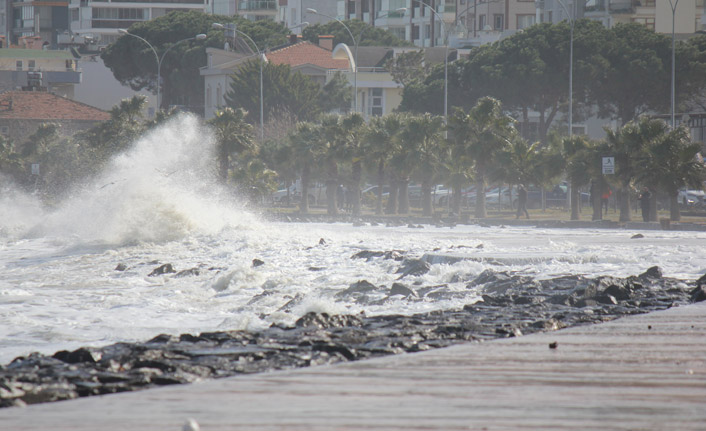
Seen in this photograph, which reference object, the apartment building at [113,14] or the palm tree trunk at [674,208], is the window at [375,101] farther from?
the apartment building at [113,14]

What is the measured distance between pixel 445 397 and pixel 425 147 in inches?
1399

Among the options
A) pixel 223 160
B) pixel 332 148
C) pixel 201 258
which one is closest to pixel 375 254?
pixel 201 258

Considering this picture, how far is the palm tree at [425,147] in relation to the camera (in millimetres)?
41250

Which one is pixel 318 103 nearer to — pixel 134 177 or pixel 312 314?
pixel 134 177

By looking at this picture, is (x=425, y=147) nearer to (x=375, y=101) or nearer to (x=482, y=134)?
(x=482, y=134)

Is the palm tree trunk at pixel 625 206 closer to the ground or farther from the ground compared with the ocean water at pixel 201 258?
farther from the ground

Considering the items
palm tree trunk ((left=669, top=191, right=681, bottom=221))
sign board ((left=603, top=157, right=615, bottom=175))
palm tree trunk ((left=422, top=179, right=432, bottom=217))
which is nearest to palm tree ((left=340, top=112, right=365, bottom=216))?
palm tree trunk ((left=422, top=179, right=432, bottom=217))

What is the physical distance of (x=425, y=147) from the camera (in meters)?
41.9

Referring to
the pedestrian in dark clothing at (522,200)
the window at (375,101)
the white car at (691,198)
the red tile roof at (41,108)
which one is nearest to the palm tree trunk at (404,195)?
the pedestrian in dark clothing at (522,200)

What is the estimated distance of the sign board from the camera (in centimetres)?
3453

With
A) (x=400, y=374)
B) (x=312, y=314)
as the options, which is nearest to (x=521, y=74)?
(x=312, y=314)

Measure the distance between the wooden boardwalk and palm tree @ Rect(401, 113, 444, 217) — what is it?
1286 inches

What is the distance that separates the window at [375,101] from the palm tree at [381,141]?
1231 inches

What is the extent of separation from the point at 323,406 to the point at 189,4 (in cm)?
11723
